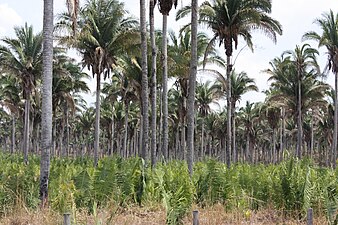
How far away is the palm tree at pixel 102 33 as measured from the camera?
2502 cm

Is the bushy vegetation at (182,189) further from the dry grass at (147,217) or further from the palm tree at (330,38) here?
the palm tree at (330,38)

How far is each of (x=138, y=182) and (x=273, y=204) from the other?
3.70 metres

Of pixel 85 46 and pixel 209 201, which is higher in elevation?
pixel 85 46

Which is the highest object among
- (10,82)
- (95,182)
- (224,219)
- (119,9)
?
(119,9)

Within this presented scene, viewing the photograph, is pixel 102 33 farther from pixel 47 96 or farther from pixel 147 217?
pixel 147 217

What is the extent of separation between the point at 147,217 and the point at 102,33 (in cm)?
1680

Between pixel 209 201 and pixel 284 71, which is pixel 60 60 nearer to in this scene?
pixel 284 71

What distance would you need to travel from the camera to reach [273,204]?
11773 millimetres

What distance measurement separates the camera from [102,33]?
25.5 metres

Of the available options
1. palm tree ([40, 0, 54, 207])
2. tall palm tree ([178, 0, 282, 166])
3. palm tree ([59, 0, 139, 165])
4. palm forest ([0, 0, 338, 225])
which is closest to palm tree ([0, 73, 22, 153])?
palm forest ([0, 0, 338, 225])

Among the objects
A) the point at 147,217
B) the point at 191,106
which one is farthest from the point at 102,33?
the point at 147,217

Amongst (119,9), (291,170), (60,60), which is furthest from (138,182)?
(60,60)

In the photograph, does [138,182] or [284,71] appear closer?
[138,182]

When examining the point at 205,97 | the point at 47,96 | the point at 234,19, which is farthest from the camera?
the point at 205,97
